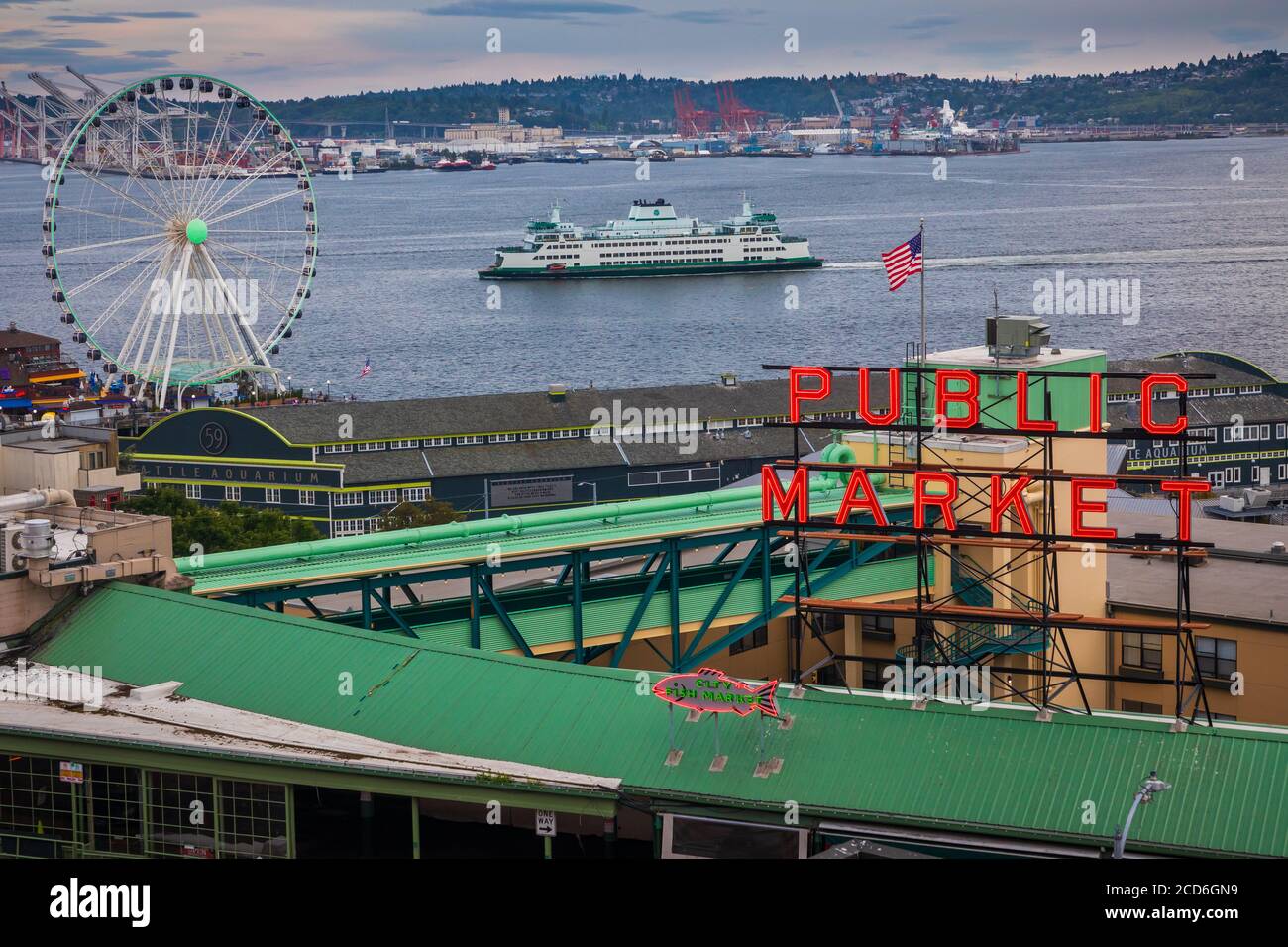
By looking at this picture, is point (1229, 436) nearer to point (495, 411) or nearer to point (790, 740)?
point (495, 411)

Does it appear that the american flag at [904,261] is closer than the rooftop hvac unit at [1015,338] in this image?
No

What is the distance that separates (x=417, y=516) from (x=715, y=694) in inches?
2107

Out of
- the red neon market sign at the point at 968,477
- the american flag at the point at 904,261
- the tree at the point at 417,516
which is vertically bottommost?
the tree at the point at 417,516

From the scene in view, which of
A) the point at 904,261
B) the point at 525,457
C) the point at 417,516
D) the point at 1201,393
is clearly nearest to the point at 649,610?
the point at 904,261

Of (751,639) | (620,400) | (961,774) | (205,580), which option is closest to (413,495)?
(620,400)

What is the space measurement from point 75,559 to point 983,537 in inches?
774

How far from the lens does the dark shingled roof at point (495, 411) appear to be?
99.7 m

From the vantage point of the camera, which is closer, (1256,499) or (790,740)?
(790,740)

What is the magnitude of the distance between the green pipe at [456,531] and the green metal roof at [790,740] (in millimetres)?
5440

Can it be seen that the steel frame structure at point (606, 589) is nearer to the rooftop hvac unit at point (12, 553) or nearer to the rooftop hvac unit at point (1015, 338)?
the rooftop hvac unit at point (12, 553)

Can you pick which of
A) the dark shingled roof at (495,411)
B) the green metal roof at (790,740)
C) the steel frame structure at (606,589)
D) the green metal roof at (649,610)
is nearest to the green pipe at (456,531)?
the steel frame structure at (606,589)

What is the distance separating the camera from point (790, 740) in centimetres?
3341

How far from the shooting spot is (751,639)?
5203 cm

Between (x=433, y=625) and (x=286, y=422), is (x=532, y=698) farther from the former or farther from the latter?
(x=286, y=422)
